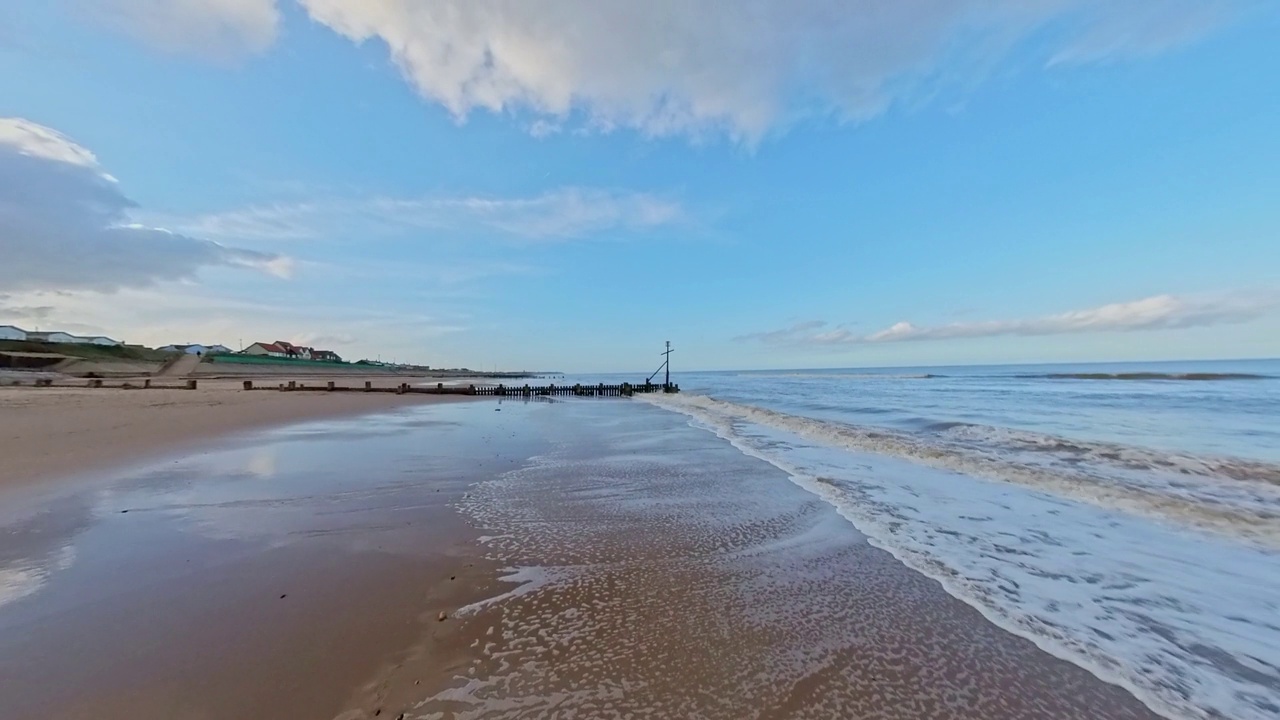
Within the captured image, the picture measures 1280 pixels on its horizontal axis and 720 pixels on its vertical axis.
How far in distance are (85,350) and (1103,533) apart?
279 ft

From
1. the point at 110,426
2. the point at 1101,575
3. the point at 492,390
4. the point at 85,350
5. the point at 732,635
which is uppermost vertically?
the point at 85,350

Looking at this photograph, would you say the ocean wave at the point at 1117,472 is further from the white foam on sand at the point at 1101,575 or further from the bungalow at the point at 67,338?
the bungalow at the point at 67,338

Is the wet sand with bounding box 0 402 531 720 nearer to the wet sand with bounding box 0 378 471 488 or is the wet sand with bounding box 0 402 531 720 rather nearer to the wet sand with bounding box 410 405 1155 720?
the wet sand with bounding box 410 405 1155 720

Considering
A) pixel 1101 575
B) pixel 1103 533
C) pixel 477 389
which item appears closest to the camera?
pixel 1101 575

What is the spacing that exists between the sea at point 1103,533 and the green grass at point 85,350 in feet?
243

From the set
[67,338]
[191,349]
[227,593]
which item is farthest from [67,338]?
[227,593]

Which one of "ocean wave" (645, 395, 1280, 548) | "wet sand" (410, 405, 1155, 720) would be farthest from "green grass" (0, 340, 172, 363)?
"ocean wave" (645, 395, 1280, 548)

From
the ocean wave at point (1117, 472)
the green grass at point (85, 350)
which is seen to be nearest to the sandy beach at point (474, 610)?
the ocean wave at point (1117, 472)

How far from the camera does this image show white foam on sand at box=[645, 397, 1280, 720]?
3.14 m

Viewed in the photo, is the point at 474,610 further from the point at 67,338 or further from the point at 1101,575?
the point at 67,338

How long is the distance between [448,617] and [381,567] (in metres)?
1.33

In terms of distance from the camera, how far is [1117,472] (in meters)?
9.04

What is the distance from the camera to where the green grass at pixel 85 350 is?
5134cm

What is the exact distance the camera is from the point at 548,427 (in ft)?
54.8
